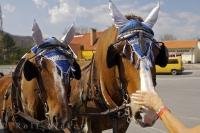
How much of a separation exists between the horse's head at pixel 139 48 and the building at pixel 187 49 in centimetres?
9549

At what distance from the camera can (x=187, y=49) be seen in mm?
106750

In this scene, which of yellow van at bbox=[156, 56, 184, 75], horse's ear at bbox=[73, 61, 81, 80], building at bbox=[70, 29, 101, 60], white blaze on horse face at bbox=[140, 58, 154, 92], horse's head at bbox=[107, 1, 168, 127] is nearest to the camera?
white blaze on horse face at bbox=[140, 58, 154, 92]

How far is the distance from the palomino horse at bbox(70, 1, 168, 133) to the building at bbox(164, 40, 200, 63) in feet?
311

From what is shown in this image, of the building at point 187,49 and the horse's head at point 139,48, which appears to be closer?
the horse's head at point 139,48

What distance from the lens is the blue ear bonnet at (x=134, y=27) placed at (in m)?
4.90

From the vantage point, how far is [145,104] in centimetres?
338

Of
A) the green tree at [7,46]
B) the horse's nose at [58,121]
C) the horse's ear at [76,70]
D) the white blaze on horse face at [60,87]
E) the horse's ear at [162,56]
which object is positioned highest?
the green tree at [7,46]

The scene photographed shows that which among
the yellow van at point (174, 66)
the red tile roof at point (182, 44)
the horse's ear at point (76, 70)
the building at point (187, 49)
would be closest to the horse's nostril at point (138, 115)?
the horse's ear at point (76, 70)

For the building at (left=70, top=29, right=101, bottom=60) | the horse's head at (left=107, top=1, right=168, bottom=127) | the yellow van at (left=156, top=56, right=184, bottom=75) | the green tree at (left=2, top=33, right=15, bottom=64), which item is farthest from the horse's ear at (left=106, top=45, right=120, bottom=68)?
the green tree at (left=2, top=33, right=15, bottom=64)

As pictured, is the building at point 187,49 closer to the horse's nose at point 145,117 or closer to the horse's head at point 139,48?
the horse's head at point 139,48

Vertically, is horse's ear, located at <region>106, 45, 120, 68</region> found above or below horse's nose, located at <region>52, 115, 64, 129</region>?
above

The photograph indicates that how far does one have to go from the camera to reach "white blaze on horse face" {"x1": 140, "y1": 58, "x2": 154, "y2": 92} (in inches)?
155

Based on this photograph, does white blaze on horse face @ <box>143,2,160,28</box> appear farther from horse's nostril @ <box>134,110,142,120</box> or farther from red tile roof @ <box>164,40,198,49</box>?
red tile roof @ <box>164,40,198,49</box>

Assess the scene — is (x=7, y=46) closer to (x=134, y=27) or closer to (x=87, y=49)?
(x=87, y=49)
